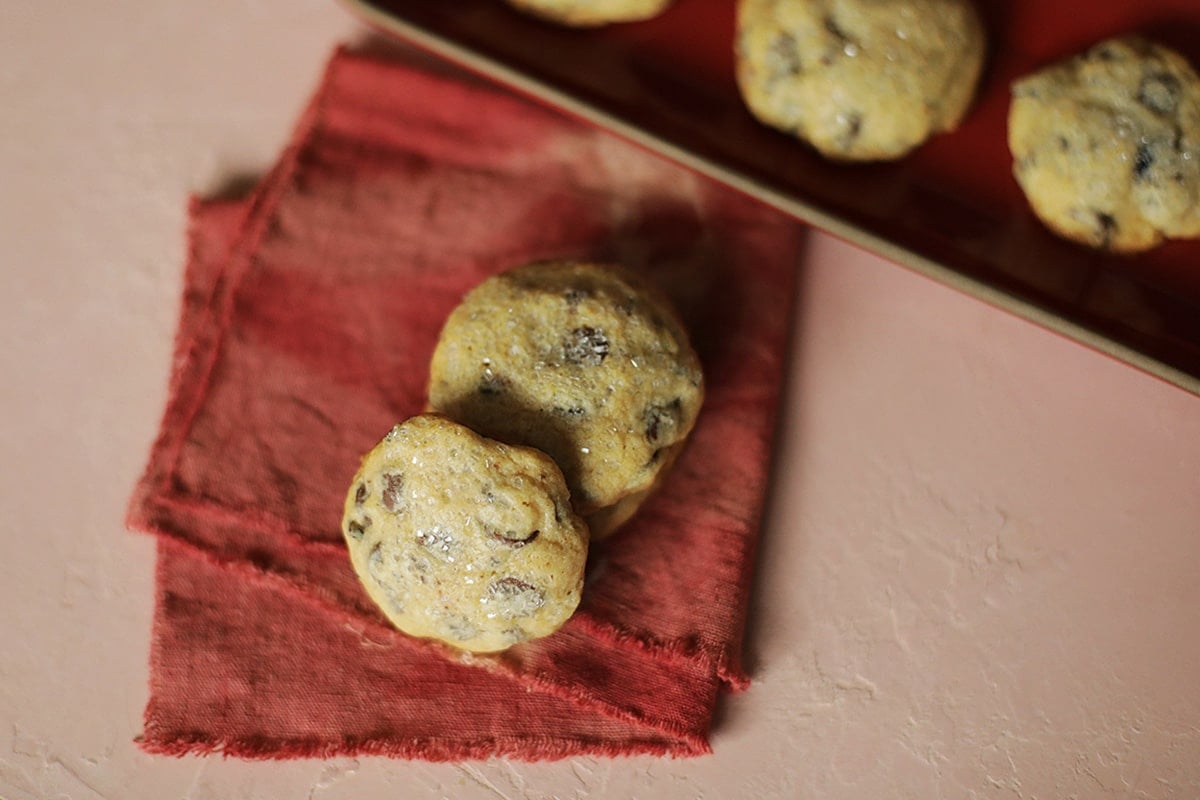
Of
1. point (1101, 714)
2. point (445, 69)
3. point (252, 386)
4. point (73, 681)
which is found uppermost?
point (445, 69)

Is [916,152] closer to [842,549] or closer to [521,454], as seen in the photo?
[842,549]

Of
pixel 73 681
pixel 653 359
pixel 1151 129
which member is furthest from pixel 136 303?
pixel 1151 129

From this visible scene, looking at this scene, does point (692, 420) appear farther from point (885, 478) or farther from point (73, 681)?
point (73, 681)

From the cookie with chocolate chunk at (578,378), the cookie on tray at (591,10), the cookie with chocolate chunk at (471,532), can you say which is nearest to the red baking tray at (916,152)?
the cookie on tray at (591,10)

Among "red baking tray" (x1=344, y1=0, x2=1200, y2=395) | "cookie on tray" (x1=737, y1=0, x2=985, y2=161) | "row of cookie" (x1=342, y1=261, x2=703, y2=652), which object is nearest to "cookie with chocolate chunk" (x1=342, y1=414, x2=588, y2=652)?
"row of cookie" (x1=342, y1=261, x2=703, y2=652)

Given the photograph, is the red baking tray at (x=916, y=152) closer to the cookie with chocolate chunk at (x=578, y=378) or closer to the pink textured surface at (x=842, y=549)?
the pink textured surface at (x=842, y=549)

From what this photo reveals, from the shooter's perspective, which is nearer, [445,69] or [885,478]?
[885,478]

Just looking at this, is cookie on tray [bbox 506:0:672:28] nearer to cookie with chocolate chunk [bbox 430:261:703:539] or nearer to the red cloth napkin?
the red cloth napkin
